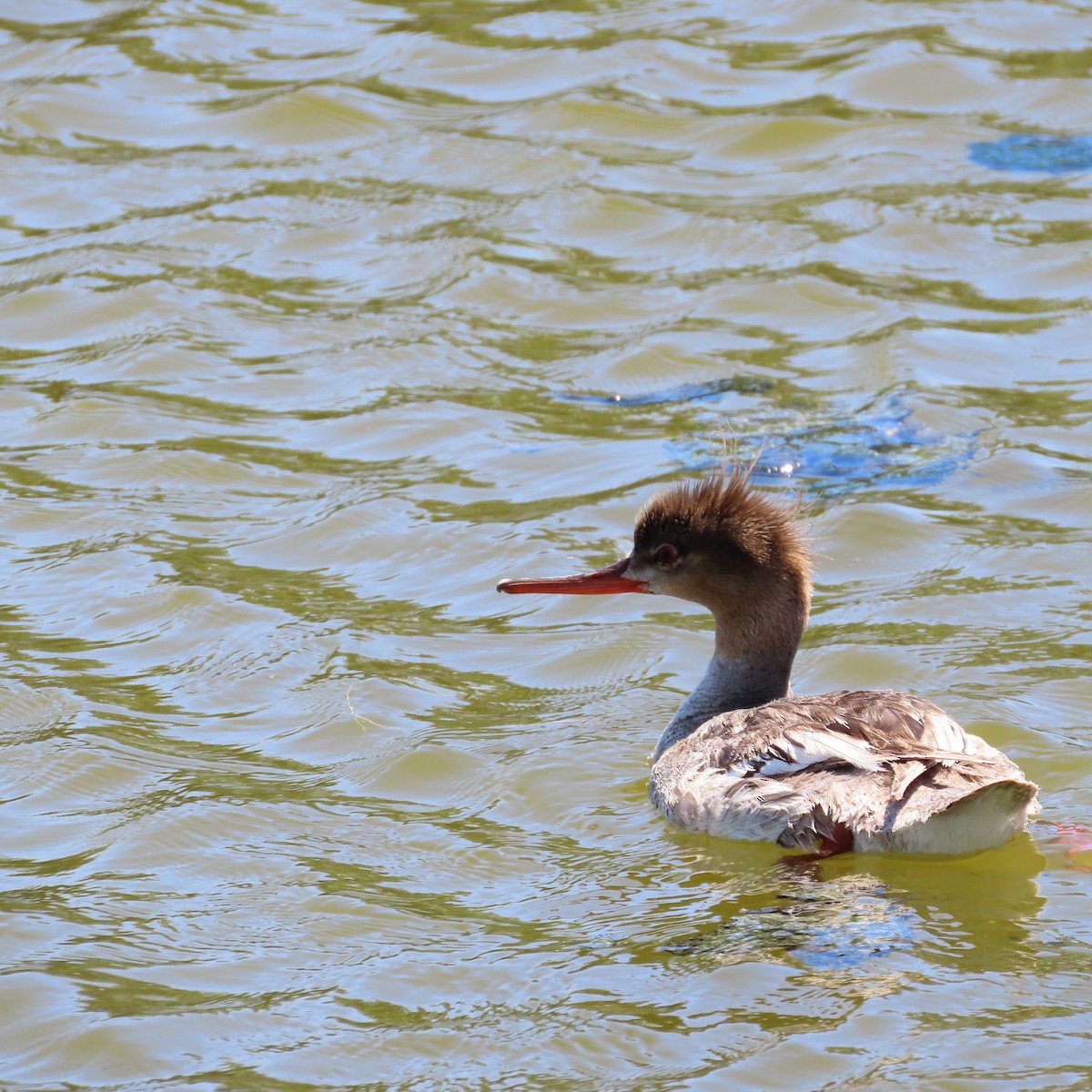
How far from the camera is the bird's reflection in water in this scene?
18.2 feet

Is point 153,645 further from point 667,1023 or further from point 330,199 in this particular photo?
point 330,199

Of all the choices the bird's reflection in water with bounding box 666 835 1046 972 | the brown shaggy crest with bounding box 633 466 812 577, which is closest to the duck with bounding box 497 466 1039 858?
the brown shaggy crest with bounding box 633 466 812 577

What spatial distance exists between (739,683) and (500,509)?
7.30 ft

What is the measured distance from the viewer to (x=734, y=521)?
7.24 metres

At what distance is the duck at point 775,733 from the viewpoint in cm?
599

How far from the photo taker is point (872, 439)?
9695 millimetres

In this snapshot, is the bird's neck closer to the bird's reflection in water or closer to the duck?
the duck

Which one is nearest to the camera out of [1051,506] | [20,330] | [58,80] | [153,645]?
[153,645]

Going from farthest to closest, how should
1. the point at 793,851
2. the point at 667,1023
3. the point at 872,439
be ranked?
the point at 872,439 → the point at 793,851 → the point at 667,1023

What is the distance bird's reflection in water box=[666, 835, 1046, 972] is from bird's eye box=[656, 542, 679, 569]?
53.5 inches

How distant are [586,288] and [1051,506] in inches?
138

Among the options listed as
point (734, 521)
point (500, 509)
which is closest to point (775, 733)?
point (734, 521)

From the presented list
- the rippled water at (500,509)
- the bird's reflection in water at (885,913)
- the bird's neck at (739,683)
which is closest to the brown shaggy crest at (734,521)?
the bird's neck at (739,683)

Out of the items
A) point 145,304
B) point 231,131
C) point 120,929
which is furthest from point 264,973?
point 231,131
